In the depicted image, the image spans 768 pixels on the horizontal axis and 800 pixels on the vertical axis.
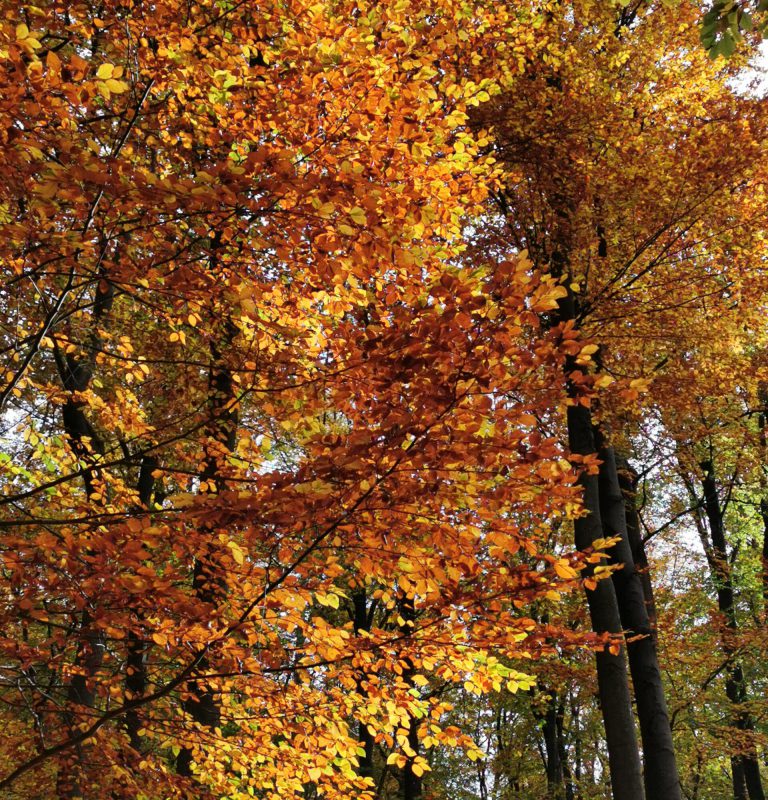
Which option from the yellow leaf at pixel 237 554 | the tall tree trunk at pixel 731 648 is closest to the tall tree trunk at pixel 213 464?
the yellow leaf at pixel 237 554

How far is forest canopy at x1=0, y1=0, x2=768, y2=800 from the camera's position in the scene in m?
2.79

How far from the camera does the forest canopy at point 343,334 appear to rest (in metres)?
2.79

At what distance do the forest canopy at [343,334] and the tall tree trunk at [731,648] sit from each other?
604cm

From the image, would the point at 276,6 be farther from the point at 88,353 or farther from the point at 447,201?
the point at 88,353

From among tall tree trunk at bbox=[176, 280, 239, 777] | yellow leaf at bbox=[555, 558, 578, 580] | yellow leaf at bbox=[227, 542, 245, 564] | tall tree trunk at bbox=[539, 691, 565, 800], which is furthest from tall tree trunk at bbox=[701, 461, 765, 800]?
yellow leaf at bbox=[227, 542, 245, 564]

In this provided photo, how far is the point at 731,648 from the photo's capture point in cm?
1433

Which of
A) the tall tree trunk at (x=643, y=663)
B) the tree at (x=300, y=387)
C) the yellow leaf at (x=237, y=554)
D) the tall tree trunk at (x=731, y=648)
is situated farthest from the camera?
the tall tree trunk at (x=731, y=648)

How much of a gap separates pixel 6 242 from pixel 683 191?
23.0ft

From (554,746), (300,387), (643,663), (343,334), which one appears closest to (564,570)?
(343,334)

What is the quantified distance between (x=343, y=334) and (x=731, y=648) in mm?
14587

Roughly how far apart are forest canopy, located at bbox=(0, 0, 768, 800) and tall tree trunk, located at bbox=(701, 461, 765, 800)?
6035mm

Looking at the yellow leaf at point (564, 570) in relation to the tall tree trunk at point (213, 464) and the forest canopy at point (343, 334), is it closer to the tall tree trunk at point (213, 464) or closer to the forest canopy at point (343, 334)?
the forest canopy at point (343, 334)

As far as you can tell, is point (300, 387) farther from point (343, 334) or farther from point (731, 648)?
point (731, 648)

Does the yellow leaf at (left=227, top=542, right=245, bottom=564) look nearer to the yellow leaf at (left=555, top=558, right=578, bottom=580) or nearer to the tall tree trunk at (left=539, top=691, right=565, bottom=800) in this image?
the yellow leaf at (left=555, top=558, right=578, bottom=580)
